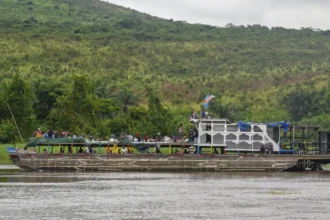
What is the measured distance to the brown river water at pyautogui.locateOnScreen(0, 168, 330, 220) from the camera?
35.9 m

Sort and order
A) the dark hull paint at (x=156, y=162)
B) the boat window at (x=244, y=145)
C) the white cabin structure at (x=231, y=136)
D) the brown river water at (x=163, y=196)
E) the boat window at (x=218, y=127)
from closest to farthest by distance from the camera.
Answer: the brown river water at (x=163, y=196) < the dark hull paint at (x=156, y=162) < the white cabin structure at (x=231, y=136) < the boat window at (x=218, y=127) < the boat window at (x=244, y=145)

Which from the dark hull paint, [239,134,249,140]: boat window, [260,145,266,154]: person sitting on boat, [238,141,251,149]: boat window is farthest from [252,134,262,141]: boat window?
the dark hull paint

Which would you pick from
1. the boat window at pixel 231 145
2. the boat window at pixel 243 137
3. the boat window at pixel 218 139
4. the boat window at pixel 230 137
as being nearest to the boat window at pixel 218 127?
the boat window at pixel 218 139

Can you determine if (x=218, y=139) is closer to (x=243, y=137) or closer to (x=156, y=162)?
(x=243, y=137)

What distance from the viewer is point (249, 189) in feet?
154

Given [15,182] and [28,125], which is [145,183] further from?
[28,125]

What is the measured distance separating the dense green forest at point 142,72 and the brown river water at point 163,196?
22.1m

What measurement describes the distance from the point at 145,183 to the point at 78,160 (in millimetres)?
10594

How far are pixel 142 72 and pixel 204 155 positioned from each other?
238 feet

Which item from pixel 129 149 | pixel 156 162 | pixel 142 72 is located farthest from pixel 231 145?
pixel 142 72

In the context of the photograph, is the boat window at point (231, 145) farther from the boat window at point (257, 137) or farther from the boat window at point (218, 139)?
the boat window at point (257, 137)

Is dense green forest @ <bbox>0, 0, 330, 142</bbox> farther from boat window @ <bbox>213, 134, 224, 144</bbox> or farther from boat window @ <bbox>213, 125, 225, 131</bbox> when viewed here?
→ boat window @ <bbox>213, 125, 225, 131</bbox>

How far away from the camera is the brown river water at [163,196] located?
118 feet

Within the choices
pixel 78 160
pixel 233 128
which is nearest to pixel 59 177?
pixel 78 160
